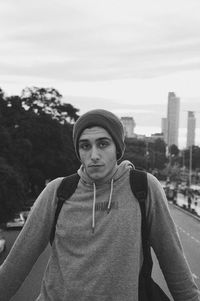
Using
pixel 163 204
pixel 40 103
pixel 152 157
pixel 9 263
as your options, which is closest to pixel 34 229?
pixel 9 263

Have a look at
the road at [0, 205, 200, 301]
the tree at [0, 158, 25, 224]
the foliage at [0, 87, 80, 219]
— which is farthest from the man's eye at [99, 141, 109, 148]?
the foliage at [0, 87, 80, 219]

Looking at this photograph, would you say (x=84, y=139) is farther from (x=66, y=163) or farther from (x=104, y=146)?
(x=66, y=163)

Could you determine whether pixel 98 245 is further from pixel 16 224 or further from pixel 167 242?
pixel 16 224

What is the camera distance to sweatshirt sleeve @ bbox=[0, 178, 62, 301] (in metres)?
2.13

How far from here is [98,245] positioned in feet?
6.61

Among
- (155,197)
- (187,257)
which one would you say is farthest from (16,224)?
(155,197)

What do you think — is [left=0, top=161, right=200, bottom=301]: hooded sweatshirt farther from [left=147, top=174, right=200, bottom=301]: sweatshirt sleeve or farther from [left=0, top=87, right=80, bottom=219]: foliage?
[left=0, top=87, right=80, bottom=219]: foliage

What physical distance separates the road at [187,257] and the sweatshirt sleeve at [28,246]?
1094cm

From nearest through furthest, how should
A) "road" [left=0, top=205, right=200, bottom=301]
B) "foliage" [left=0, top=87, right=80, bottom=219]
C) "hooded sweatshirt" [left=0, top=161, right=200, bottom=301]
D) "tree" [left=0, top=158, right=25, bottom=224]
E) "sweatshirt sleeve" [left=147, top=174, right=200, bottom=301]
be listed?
"hooded sweatshirt" [left=0, top=161, right=200, bottom=301] < "sweatshirt sleeve" [left=147, top=174, right=200, bottom=301] < "road" [left=0, top=205, right=200, bottom=301] < "tree" [left=0, top=158, right=25, bottom=224] < "foliage" [left=0, top=87, right=80, bottom=219]

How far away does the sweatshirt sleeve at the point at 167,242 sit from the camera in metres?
2.12

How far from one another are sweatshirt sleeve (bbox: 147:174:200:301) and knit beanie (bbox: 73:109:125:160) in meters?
0.20

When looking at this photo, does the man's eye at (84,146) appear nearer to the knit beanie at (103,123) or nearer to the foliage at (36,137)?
the knit beanie at (103,123)

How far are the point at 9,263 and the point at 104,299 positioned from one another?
1.26 ft

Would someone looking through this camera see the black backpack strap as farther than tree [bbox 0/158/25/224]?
No
